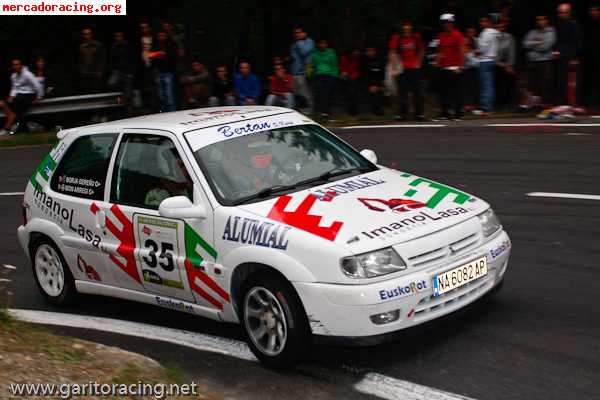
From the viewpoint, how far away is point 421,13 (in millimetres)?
20438

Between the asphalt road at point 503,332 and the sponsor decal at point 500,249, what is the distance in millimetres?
435

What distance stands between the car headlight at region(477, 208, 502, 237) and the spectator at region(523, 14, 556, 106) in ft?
33.5

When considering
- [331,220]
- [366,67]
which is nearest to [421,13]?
[366,67]

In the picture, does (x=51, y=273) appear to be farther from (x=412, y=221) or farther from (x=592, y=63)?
(x=592, y=63)

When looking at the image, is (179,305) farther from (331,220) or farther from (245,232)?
(331,220)

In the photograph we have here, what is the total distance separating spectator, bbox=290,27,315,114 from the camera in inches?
720

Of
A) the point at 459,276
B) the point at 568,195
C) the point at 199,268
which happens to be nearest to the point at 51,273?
the point at 199,268

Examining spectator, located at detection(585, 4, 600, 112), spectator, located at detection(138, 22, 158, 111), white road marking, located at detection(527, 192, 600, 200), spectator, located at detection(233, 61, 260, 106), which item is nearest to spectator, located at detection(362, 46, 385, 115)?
spectator, located at detection(233, 61, 260, 106)

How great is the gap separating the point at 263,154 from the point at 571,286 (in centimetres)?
265

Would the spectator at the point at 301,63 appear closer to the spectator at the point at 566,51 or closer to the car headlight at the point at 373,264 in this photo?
the spectator at the point at 566,51

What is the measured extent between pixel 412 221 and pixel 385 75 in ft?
38.5

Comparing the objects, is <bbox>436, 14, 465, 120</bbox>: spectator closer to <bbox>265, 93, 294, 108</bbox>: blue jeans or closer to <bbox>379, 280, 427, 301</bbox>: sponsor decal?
<bbox>265, 93, 294, 108</bbox>: blue jeans

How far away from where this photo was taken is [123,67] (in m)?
19.6

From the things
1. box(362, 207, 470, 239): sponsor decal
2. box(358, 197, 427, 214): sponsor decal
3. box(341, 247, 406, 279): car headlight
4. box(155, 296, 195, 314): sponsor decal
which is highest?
box(358, 197, 427, 214): sponsor decal
